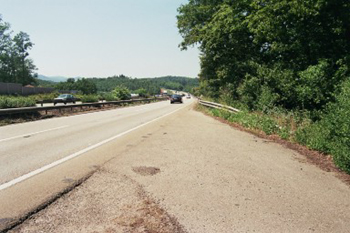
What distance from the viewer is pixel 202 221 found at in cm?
337

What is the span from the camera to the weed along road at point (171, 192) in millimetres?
3326

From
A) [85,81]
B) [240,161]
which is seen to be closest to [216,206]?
[240,161]

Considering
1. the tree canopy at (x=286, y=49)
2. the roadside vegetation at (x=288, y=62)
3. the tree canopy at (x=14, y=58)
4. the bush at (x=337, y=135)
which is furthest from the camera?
the tree canopy at (x=14, y=58)

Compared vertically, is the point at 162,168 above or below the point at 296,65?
below

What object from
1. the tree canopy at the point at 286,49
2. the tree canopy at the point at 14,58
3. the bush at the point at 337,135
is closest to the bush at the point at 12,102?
the tree canopy at the point at 286,49

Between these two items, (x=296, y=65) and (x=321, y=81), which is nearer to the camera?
(x=321, y=81)

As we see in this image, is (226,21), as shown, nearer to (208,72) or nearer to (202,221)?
(208,72)

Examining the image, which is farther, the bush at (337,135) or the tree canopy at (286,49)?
the tree canopy at (286,49)

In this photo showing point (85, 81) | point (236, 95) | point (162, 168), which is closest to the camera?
point (162, 168)

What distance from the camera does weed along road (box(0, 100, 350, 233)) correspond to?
3.33m

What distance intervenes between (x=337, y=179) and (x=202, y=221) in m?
3.52

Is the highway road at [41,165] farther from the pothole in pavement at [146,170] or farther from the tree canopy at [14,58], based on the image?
the tree canopy at [14,58]

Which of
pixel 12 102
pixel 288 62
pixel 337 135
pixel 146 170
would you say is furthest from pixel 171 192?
pixel 12 102

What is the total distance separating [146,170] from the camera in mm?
5512
